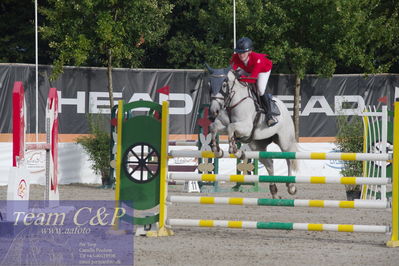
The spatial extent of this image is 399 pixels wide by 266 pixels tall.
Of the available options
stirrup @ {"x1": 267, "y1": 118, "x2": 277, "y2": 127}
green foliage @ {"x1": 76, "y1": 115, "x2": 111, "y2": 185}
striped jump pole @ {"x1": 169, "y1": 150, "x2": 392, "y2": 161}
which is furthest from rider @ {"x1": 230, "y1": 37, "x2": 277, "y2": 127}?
green foliage @ {"x1": 76, "y1": 115, "x2": 111, "y2": 185}

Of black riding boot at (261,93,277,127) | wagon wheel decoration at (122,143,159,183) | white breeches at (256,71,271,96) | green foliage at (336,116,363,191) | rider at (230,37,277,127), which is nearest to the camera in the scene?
wagon wheel decoration at (122,143,159,183)

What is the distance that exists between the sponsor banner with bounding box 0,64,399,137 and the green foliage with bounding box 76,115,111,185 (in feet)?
3.14

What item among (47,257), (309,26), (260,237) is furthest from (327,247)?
(309,26)

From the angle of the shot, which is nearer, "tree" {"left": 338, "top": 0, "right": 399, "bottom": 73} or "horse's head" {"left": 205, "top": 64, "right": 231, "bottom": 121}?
"horse's head" {"left": 205, "top": 64, "right": 231, "bottom": 121}

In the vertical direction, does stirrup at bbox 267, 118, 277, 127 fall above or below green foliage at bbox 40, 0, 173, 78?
below

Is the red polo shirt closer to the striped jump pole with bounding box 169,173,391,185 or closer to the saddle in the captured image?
the saddle

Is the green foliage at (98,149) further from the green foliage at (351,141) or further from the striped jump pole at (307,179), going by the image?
the striped jump pole at (307,179)

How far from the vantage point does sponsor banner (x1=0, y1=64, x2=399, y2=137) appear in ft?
51.9

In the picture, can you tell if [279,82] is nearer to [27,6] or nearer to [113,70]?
[113,70]

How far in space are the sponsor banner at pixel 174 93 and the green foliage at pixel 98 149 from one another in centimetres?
96

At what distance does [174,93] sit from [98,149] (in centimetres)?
282

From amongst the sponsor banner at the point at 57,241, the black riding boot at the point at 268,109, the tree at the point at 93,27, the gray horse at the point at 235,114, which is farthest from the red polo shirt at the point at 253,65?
the tree at the point at 93,27

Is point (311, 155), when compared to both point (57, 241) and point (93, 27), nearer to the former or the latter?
point (57, 241)

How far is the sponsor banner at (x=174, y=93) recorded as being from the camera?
51.9ft
